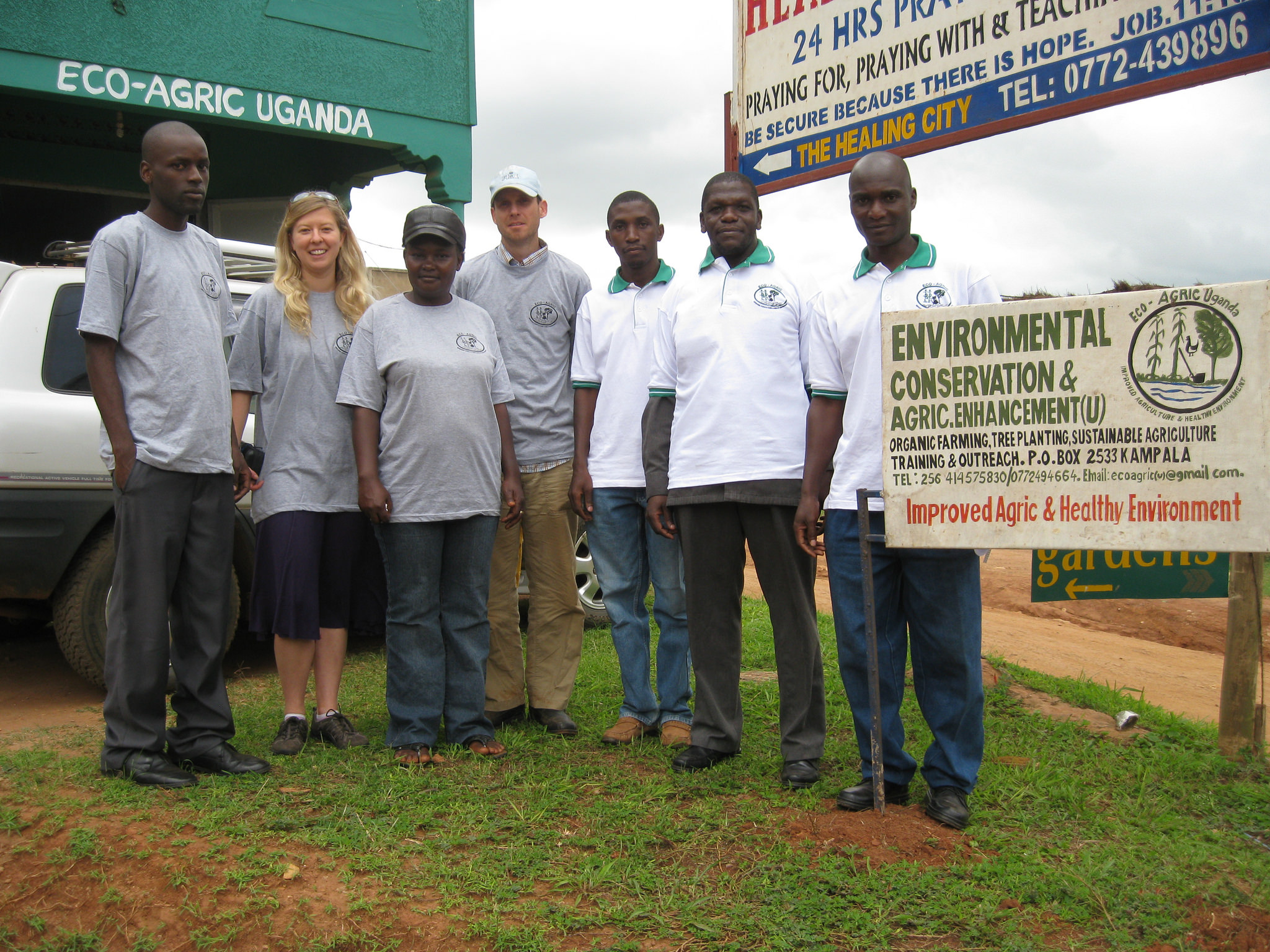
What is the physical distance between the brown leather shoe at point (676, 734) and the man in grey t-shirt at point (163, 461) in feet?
4.76

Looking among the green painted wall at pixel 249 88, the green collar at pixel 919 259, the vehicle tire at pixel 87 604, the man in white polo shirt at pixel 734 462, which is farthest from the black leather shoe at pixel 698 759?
the green painted wall at pixel 249 88

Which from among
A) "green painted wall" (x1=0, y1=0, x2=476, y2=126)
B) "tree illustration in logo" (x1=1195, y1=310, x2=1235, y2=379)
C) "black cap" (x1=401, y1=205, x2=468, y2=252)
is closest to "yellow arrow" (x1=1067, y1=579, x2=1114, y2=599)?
"tree illustration in logo" (x1=1195, y1=310, x2=1235, y2=379)

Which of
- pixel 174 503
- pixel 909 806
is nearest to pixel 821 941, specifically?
pixel 909 806

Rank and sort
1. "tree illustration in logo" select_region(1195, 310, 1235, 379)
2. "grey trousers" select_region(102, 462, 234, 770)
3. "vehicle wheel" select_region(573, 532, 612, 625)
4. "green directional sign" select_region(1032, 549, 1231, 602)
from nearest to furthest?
1. "tree illustration in logo" select_region(1195, 310, 1235, 379)
2. "grey trousers" select_region(102, 462, 234, 770)
3. "green directional sign" select_region(1032, 549, 1231, 602)
4. "vehicle wheel" select_region(573, 532, 612, 625)

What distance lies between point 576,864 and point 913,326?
179 centimetres

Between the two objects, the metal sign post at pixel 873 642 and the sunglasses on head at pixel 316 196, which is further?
the sunglasses on head at pixel 316 196

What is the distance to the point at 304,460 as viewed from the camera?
3.81 meters

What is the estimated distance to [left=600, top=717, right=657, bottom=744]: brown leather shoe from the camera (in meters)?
4.04

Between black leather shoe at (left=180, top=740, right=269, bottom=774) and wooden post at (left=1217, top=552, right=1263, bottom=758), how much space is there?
3.55 m

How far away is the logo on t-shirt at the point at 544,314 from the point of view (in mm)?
4195

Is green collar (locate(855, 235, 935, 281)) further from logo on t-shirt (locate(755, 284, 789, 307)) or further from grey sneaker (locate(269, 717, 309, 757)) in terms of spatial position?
grey sneaker (locate(269, 717, 309, 757))

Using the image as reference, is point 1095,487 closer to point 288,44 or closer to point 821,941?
point 821,941

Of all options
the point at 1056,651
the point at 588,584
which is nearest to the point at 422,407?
the point at 588,584

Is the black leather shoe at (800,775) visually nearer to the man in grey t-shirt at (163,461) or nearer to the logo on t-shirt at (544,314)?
the man in grey t-shirt at (163,461)
